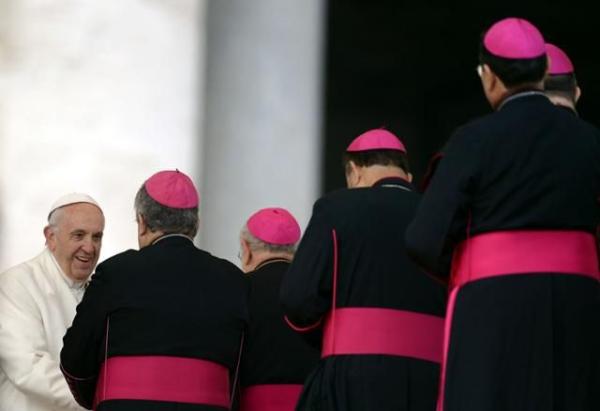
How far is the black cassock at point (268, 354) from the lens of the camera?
5977mm

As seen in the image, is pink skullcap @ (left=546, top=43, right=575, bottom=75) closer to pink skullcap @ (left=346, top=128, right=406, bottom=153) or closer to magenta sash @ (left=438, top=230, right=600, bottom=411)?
pink skullcap @ (left=346, top=128, right=406, bottom=153)

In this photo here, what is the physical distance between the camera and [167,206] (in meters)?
5.49

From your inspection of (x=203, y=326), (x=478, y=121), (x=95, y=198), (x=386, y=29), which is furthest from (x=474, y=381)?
(x=386, y=29)

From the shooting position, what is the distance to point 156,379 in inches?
210

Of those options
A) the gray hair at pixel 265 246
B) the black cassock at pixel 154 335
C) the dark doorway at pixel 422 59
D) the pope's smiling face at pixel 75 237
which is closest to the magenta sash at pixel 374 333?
the black cassock at pixel 154 335

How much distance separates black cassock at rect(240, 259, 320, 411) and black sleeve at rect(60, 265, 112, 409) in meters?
0.71

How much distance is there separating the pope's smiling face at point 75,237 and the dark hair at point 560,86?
2154 millimetres

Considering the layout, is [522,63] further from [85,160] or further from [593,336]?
[85,160]

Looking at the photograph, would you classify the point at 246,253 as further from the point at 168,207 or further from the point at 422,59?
the point at 422,59

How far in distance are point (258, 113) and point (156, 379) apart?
236 centimetres

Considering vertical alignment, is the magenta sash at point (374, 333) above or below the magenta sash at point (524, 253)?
below

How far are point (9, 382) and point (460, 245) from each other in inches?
91.2

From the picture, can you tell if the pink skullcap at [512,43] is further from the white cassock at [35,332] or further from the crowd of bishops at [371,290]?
the white cassock at [35,332]

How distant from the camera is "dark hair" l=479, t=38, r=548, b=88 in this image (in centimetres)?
457
